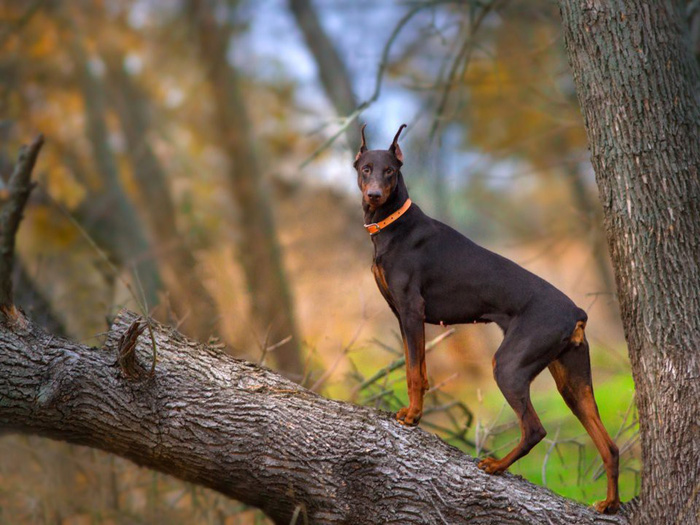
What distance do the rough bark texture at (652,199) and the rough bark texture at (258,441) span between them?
622mm

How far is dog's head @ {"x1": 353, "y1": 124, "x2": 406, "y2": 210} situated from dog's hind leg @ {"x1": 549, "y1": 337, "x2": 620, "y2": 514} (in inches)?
53.0

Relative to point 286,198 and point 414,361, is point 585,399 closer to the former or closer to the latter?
point 414,361

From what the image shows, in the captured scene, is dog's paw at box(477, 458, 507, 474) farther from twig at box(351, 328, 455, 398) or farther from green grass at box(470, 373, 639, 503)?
twig at box(351, 328, 455, 398)

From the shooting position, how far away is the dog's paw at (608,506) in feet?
13.8

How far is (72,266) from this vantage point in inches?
413

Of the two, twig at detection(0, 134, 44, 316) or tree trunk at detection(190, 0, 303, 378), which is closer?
twig at detection(0, 134, 44, 316)

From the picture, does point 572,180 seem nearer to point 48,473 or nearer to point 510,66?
point 510,66

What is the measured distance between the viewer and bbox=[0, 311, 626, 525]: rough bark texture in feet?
13.5

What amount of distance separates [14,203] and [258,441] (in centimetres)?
231

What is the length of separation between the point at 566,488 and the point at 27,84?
1169 cm

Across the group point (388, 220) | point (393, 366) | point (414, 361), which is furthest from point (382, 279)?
point (393, 366)

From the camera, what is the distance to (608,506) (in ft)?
13.8

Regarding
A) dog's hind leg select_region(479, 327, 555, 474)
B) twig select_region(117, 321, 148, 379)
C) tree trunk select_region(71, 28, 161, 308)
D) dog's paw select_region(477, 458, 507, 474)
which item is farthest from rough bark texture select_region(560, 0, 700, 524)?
tree trunk select_region(71, 28, 161, 308)

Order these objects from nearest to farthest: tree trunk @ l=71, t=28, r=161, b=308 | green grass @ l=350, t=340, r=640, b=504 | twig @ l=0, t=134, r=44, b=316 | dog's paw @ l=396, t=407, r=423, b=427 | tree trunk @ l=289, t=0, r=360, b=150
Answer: dog's paw @ l=396, t=407, r=423, b=427
twig @ l=0, t=134, r=44, b=316
green grass @ l=350, t=340, r=640, b=504
tree trunk @ l=71, t=28, r=161, b=308
tree trunk @ l=289, t=0, r=360, b=150
